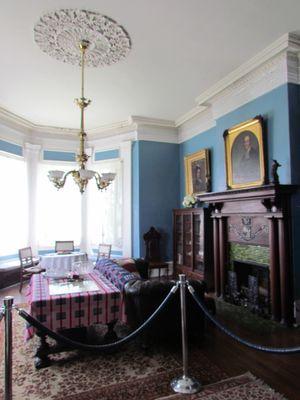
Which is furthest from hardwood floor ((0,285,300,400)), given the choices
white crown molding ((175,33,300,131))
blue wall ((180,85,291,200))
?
white crown molding ((175,33,300,131))

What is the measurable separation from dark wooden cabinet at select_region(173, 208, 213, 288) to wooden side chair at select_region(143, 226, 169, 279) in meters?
0.37

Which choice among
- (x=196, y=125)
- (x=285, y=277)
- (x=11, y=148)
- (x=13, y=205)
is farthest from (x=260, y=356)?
(x=11, y=148)

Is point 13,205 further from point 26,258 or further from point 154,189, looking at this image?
point 154,189

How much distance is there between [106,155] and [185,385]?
5962mm

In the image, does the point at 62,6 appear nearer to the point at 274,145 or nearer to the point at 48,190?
the point at 274,145

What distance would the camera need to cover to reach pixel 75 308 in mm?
3008

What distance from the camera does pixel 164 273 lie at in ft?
22.7

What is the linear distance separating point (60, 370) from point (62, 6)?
3878mm

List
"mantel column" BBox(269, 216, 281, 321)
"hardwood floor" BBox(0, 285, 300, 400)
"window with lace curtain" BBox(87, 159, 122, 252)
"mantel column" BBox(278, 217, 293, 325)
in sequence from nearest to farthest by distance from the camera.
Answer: "hardwood floor" BBox(0, 285, 300, 400) < "mantel column" BBox(278, 217, 293, 325) < "mantel column" BBox(269, 216, 281, 321) < "window with lace curtain" BBox(87, 159, 122, 252)

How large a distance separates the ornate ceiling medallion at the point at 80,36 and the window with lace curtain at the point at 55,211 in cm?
376

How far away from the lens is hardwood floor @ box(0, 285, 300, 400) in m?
2.59

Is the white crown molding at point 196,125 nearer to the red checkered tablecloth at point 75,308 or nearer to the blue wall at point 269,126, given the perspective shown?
the blue wall at point 269,126

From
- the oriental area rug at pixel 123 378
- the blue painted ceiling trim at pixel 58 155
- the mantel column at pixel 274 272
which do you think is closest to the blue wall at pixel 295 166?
the mantel column at pixel 274 272

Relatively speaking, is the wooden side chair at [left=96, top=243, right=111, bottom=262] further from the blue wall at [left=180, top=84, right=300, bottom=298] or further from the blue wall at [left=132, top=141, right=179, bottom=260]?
the blue wall at [left=180, top=84, right=300, bottom=298]
